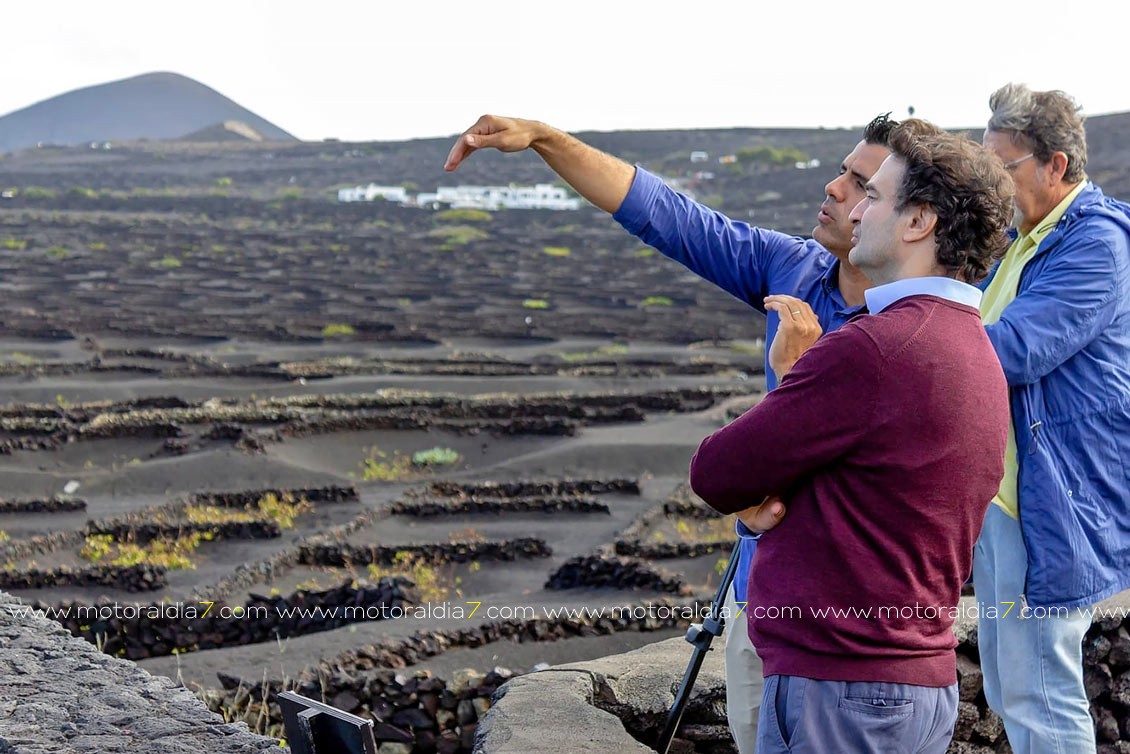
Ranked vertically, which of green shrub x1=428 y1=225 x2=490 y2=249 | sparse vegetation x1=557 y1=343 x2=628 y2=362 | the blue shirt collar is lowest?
sparse vegetation x1=557 y1=343 x2=628 y2=362

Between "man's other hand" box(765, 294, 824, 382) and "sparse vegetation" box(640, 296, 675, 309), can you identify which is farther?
"sparse vegetation" box(640, 296, 675, 309)

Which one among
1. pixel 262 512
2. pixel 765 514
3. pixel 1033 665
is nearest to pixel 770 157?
pixel 262 512

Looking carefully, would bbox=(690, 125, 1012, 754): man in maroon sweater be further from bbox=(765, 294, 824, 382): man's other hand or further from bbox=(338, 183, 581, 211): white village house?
bbox=(338, 183, 581, 211): white village house

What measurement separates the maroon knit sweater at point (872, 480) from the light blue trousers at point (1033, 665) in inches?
39.9

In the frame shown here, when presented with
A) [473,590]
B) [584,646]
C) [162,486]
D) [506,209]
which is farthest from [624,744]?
[506,209]

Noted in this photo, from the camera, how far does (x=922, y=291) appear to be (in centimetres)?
263

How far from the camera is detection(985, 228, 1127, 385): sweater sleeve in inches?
137

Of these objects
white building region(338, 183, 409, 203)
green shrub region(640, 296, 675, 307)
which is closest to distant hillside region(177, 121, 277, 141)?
white building region(338, 183, 409, 203)

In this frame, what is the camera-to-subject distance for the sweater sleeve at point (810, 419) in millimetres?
2477

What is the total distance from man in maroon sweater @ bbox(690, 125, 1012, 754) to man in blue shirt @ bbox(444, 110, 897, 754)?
2.19 ft

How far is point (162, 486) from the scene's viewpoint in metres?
17.7

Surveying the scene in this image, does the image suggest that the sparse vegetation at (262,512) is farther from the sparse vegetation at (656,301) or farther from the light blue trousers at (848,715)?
the sparse vegetation at (656,301)

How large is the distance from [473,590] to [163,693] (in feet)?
28.5

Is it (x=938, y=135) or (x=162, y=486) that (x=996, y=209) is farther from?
(x=162, y=486)
